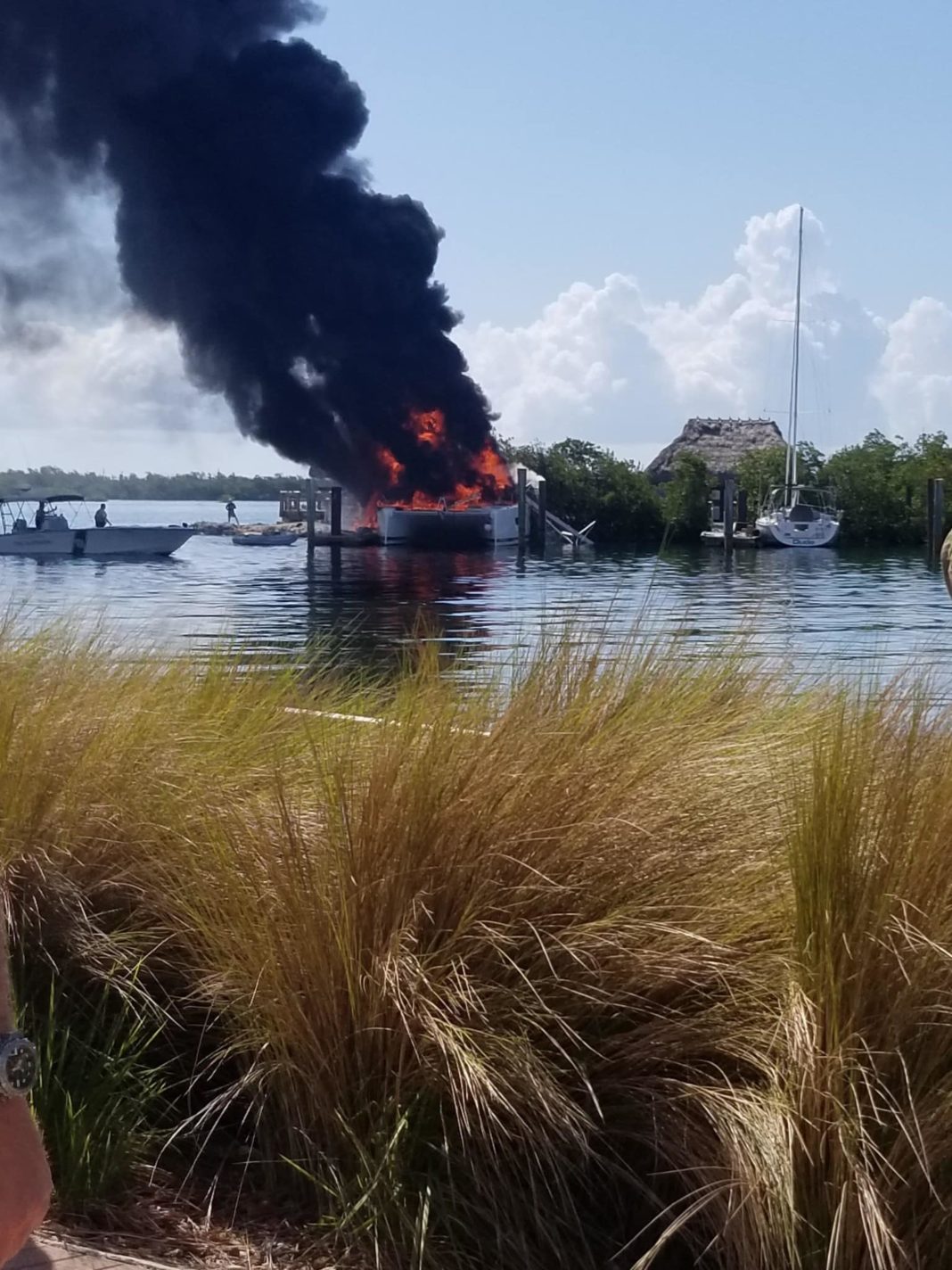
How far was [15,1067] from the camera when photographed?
0.97 meters

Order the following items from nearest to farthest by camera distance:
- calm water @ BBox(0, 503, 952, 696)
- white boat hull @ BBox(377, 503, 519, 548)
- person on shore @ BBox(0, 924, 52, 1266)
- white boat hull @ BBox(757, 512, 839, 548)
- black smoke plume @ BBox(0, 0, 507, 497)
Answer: person on shore @ BBox(0, 924, 52, 1266) → calm water @ BBox(0, 503, 952, 696) → black smoke plume @ BBox(0, 0, 507, 497) → white boat hull @ BBox(757, 512, 839, 548) → white boat hull @ BBox(377, 503, 519, 548)

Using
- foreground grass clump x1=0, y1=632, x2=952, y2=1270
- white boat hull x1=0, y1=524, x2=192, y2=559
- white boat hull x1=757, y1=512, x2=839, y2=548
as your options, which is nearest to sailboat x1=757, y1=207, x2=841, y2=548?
white boat hull x1=757, y1=512, x2=839, y2=548

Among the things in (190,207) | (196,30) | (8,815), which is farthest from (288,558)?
(8,815)

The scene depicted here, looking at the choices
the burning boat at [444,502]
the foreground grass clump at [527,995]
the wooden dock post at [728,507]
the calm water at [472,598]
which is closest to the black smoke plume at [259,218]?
the burning boat at [444,502]

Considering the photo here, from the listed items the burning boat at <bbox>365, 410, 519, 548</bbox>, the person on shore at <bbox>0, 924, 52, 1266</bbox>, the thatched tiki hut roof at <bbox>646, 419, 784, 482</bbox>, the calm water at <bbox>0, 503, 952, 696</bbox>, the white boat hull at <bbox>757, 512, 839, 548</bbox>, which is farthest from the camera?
the thatched tiki hut roof at <bbox>646, 419, 784, 482</bbox>

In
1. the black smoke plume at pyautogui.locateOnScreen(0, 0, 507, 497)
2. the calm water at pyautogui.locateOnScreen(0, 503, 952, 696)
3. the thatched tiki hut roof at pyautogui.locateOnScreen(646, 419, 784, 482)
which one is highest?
the black smoke plume at pyautogui.locateOnScreen(0, 0, 507, 497)

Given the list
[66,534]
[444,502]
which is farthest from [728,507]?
[444,502]

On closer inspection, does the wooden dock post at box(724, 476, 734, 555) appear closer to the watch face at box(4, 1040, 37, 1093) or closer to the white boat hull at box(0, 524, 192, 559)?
the white boat hull at box(0, 524, 192, 559)

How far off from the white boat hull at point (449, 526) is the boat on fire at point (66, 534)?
1244 cm

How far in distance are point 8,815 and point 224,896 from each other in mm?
678

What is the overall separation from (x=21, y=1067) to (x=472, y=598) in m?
37.0

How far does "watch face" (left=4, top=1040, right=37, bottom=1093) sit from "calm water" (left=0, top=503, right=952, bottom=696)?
3259mm

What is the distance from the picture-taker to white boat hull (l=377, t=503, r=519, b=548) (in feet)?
194

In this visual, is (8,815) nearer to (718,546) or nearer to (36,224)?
(36,224)
